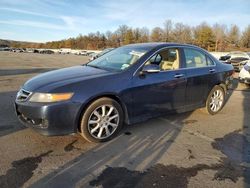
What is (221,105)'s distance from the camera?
248 inches

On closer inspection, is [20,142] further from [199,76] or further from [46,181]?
[199,76]

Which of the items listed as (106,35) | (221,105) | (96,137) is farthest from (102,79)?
(106,35)

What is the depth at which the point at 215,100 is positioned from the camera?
6.06 metres

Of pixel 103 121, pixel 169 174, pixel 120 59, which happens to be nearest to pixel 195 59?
pixel 120 59

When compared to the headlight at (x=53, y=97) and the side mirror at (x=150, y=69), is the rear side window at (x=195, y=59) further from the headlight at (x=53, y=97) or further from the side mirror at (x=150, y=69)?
the headlight at (x=53, y=97)

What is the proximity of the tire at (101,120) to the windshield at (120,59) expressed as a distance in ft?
2.40

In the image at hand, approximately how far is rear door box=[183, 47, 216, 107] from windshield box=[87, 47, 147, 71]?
1.09m

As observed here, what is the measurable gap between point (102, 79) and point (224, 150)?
2180mm

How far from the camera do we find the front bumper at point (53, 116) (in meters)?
3.71

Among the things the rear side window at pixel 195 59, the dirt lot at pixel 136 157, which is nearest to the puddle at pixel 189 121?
the dirt lot at pixel 136 157

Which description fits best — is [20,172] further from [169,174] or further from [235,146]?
[235,146]

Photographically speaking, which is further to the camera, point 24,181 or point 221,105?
point 221,105

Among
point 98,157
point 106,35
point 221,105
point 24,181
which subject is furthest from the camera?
point 106,35

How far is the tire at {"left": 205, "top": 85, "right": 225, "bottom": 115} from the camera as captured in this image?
19.3ft
